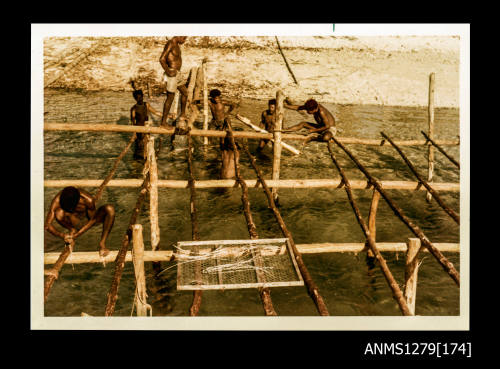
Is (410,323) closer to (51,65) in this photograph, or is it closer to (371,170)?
(371,170)

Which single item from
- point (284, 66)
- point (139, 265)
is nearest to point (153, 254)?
point (139, 265)

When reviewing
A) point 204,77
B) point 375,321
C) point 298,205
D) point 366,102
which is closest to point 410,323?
point 375,321

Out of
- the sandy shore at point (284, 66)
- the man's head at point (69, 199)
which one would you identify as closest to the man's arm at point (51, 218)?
the man's head at point (69, 199)

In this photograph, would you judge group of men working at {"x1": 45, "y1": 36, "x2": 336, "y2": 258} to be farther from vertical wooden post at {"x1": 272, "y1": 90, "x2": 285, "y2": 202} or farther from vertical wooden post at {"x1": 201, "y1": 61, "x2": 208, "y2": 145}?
vertical wooden post at {"x1": 201, "y1": 61, "x2": 208, "y2": 145}

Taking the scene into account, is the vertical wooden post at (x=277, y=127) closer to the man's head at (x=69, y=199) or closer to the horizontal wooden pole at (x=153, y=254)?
the horizontal wooden pole at (x=153, y=254)

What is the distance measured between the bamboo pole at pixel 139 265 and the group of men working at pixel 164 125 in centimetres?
30

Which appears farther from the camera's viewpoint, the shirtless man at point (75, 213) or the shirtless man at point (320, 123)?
the shirtless man at point (320, 123)

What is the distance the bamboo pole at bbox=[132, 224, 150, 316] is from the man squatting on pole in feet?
1.22

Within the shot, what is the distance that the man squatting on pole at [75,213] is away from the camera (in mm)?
4777

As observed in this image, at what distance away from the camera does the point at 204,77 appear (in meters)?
10.9

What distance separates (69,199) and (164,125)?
89.8 inches

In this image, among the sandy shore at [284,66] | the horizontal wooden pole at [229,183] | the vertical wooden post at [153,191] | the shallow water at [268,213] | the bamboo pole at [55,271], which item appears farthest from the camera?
the sandy shore at [284,66]

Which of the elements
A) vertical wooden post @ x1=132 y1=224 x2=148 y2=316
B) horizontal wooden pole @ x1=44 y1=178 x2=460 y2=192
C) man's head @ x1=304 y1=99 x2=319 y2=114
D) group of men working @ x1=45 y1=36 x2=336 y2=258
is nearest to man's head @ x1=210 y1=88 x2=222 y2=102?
group of men working @ x1=45 y1=36 x2=336 y2=258

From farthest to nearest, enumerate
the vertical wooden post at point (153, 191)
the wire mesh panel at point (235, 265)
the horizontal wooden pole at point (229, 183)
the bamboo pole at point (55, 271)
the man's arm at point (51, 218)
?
the horizontal wooden pole at point (229, 183) < the vertical wooden post at point (153, 191) < the man's arm at point (51, 218) < the wire mesh panel at point (235, 265) < the bamboo pole at point (55, 271)
